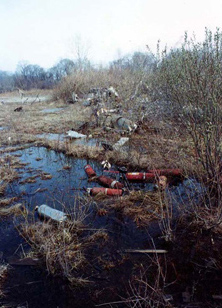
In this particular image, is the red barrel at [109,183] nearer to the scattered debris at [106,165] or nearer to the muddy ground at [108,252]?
the muddy ground at [108,252]

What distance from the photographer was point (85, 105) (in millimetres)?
14125

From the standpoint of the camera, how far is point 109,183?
4555mm

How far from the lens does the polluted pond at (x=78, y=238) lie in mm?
2373

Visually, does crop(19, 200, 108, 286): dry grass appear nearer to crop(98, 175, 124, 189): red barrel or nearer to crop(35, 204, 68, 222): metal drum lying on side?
crop(35, 204, 68, 222): metal drum lying on side

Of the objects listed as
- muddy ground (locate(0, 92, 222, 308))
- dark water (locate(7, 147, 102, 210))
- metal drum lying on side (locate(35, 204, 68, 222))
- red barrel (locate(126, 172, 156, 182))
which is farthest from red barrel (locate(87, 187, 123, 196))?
metal drum lying on side (locate(35, 204, 68, 222))

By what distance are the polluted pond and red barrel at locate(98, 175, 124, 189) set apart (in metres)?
0.01

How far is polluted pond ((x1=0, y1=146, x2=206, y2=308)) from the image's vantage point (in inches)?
93.4

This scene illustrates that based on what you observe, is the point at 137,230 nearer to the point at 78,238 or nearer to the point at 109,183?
the point at 78,238

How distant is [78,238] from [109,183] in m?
1.62

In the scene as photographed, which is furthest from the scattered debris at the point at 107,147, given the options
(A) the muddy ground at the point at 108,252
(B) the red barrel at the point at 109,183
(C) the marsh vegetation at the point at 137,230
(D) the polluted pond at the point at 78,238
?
(B) the red barrel at the point at 109,183

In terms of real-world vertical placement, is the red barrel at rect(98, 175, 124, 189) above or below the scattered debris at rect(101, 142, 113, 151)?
below

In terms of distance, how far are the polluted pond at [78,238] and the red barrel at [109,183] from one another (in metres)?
0.01

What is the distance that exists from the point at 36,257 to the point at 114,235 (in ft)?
3.55

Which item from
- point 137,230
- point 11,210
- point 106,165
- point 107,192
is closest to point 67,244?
point 137,230
